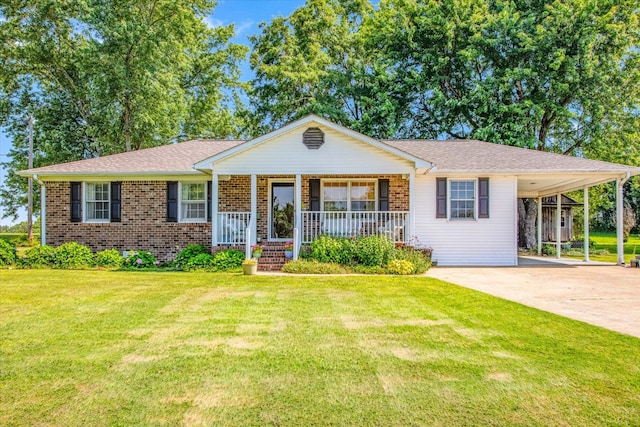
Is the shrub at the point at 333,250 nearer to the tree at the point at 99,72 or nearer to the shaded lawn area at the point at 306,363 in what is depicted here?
the shaded lawn area at the point at 306,363

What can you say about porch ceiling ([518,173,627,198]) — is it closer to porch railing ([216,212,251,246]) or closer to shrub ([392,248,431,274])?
shrub ([392,248,431,274])

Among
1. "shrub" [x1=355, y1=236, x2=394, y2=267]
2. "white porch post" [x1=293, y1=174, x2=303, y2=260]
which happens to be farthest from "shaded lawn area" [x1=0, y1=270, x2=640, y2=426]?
"white porch post" [x1=293, y1=174, x2=303, y2=260]

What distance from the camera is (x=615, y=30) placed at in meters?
18.8

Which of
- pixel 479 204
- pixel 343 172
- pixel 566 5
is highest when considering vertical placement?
pixel 566 5

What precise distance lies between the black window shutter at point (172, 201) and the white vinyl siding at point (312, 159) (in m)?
2.20

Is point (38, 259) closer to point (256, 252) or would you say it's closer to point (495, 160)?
point (256, 252)

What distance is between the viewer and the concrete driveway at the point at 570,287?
612cm

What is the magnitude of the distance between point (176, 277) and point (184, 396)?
6964 mm

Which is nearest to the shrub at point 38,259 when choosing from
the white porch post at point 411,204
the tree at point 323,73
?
the white porch post at point 411,204

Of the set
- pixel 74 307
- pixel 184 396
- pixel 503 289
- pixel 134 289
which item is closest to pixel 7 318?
pixel 74 307

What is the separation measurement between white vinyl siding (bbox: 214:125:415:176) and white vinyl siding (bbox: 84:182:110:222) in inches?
180

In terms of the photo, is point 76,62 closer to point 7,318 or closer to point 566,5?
point 7,318

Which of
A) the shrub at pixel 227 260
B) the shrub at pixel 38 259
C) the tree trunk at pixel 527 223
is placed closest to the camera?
the shrub at pixel 227 260

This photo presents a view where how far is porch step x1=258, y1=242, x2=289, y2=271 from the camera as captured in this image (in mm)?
11633
